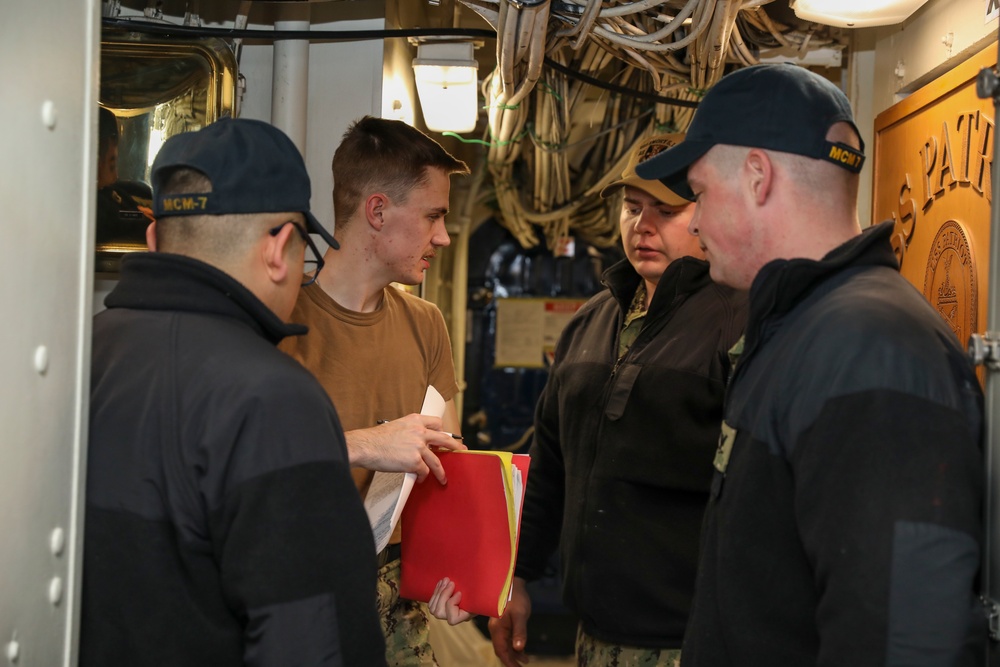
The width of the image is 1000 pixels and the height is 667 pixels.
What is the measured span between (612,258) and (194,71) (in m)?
3.55

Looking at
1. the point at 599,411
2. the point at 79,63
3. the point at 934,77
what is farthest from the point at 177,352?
the point at 934,77

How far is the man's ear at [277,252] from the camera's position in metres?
1.47

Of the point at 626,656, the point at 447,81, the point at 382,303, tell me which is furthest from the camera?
the point at 447,81

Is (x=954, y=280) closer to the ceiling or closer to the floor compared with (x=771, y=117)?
closer to the floor

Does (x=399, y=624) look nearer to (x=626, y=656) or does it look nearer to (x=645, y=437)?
(x=626, y=656)

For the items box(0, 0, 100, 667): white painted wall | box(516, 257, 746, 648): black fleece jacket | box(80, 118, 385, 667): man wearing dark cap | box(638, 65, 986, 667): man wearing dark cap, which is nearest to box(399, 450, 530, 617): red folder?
box(516, 257, 746, 648): black fleece jacket

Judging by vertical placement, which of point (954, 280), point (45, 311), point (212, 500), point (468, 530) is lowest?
point (468, 530)

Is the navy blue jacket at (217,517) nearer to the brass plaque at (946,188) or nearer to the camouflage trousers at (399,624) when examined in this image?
the camouflage trousers at (399,624)

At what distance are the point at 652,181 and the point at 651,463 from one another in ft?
2.25

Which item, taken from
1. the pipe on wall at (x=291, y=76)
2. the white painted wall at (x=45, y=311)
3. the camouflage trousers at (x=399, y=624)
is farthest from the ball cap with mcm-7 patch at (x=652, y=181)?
the white painted wall at (x=45, y=311)

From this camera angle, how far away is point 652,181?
234 cm

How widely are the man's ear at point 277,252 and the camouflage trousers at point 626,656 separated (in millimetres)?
1251

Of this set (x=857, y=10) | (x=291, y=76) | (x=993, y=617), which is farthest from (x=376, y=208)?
(x=993, y=617)

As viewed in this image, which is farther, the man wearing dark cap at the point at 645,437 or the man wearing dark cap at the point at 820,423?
the man wearing dark cap at the point at 645,437
